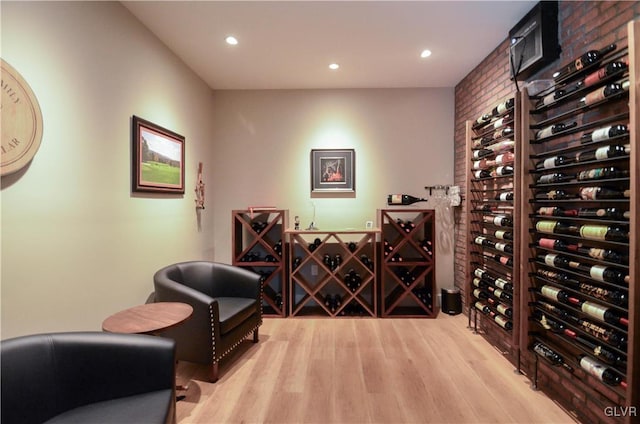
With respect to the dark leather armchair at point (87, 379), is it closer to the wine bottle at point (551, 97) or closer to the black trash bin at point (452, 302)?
the wine bottle at point (551, 97)

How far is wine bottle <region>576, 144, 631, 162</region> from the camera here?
1.59 m

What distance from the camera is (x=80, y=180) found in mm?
1960

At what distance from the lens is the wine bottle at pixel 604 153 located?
5.23 feet

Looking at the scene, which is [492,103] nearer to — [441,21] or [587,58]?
[441,21]

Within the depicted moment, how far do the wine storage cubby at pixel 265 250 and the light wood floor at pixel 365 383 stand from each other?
0.62 meters

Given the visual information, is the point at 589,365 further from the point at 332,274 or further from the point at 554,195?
the point at 332,274

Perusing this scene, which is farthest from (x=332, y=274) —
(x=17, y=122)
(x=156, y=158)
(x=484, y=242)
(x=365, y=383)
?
(x=17, y=122)

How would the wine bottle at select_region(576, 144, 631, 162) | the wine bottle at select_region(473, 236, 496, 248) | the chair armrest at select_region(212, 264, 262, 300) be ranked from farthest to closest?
the chair armrest at select_region(212, 264, 262, 300) < the wine bottle at select_region(473, 236, 496, 248) < the wine bottle at select_region(576, 144, 631, 162)

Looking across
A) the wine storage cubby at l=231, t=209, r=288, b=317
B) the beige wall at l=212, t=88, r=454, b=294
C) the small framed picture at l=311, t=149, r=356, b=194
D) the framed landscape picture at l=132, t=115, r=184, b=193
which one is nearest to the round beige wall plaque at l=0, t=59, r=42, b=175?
the framed landscape picture at l=132, t=115, r=184, b=193

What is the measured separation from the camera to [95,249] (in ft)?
6.82

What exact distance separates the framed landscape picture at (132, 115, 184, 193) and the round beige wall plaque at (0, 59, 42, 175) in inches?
32.0

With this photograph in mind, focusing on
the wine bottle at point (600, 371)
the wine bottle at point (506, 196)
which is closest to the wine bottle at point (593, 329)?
the wine bottle at point (600, 371)

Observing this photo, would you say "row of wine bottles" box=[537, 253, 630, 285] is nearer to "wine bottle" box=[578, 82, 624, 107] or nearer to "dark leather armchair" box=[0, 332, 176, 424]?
"wine bottle" box=[578, 82, 624, 107]

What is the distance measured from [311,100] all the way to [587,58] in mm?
2954
